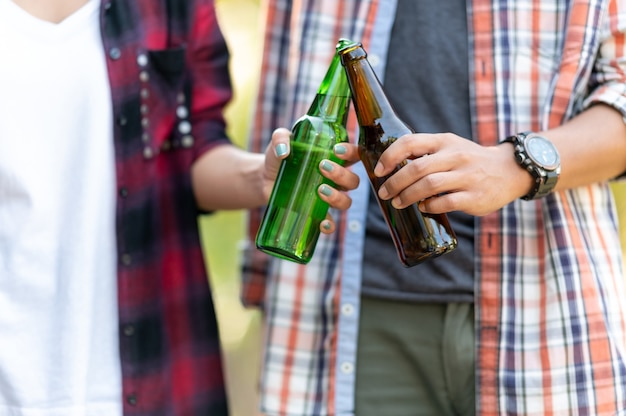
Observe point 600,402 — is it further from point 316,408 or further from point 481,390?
point 316,408

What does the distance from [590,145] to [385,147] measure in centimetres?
41

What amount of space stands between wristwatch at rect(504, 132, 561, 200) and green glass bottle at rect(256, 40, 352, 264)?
0.32 metres

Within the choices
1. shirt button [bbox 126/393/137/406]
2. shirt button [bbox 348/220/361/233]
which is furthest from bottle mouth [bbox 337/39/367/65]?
shirt button [bbox 126/393/137/406]

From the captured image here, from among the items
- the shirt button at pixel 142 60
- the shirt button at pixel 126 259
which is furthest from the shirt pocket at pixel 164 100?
the shirt button at pixel 126 259

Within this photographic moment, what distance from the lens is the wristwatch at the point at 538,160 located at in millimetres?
1603

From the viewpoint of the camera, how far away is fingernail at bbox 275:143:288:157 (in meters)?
1.60

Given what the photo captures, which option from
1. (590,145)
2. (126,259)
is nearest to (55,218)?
(126,259)

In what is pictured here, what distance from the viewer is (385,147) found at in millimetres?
1589

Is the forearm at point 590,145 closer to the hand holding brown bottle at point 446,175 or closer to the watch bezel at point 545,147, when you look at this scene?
the watch bezel at point 545,147

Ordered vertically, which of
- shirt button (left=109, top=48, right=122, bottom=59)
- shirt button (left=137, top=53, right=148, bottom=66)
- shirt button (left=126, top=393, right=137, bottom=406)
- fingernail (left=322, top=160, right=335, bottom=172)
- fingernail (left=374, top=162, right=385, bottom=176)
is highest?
shirt button (left=137, top=53, right=148, bottom=66)

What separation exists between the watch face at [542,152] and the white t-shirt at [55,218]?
2.66 ft

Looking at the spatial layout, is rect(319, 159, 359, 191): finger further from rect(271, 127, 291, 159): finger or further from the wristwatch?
the wristwatch

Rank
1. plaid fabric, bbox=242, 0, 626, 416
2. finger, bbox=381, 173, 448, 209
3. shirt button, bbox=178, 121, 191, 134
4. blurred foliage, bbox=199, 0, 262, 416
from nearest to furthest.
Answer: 1. finger, bbox=381, 173, 448, 209
2. plaid fabric, bbox=242, 0, 626, 416
3. shirt button, bbox=178, 121, 191, 134
4. blurred foliage, bbox=199, 0, 262, 416

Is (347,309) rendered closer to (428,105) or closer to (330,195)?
(330,195)
